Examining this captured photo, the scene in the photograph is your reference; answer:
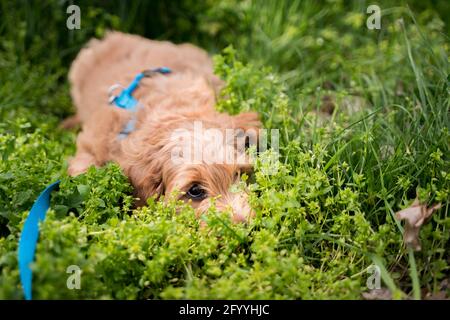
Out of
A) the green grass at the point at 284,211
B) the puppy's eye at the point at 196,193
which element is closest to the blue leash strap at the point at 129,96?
the green grass at the point at 284,211

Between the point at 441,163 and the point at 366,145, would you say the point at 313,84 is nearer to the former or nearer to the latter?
the point at 366,145

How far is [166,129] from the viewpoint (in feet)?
12.1

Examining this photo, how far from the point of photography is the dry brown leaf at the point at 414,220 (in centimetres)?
279

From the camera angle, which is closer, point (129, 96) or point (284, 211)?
point (284, 211)

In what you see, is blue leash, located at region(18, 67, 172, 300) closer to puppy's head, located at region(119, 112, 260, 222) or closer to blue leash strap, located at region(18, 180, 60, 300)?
blue leash strap, located at region(18, 180, 60, 300)

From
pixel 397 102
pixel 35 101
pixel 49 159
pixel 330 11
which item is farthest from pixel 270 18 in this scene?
pixel 49 159

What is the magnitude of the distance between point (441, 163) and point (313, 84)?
76.4 inches

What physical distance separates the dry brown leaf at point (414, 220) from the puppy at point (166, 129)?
873 mm

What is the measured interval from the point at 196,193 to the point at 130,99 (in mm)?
1142

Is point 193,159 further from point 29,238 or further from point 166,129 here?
point 29,238
